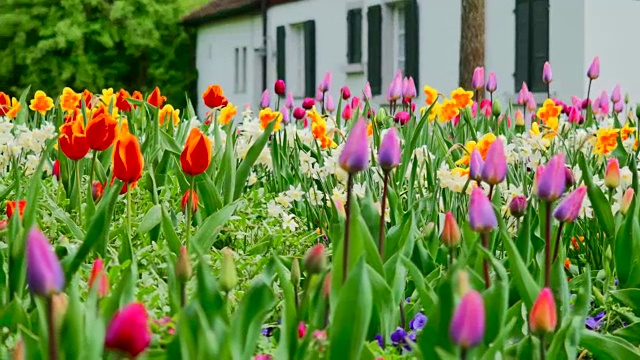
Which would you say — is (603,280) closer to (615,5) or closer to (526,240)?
(526,240)

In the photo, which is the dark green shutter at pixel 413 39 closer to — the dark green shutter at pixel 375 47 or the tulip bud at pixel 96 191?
the dark green shutter at pixel 375 47

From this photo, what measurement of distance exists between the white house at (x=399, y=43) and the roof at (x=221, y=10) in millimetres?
24

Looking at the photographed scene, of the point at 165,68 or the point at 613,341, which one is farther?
the point at 165,68

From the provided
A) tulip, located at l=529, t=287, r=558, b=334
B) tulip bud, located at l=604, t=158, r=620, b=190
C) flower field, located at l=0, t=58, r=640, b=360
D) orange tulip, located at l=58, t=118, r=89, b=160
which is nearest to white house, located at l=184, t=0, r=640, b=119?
flower field, located at l=0, t=58, r=640, b=360

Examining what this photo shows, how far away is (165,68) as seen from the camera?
24.7m

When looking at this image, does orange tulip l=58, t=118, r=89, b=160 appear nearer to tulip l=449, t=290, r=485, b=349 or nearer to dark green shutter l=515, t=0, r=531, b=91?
tulip l=449, t=290, r=485, b=349

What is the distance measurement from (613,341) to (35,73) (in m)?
23.1

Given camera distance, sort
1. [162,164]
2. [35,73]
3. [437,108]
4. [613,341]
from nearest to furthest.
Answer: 1. [613,341]
2. [162,164]
3. [437,108]
4. [35,73]

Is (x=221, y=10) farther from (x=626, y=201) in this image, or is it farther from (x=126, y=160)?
(x=126, y=160)

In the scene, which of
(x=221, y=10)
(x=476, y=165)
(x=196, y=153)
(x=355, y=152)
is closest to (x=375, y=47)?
(x=221, y=10)

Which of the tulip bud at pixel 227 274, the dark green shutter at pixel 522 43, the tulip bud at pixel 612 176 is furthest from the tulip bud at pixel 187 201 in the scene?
the dark green shutter at pixel 522 43

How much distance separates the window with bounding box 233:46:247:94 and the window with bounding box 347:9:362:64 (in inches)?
195

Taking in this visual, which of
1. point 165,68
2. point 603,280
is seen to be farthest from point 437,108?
point 165,68

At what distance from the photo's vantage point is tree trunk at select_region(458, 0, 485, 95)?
12.8 m
